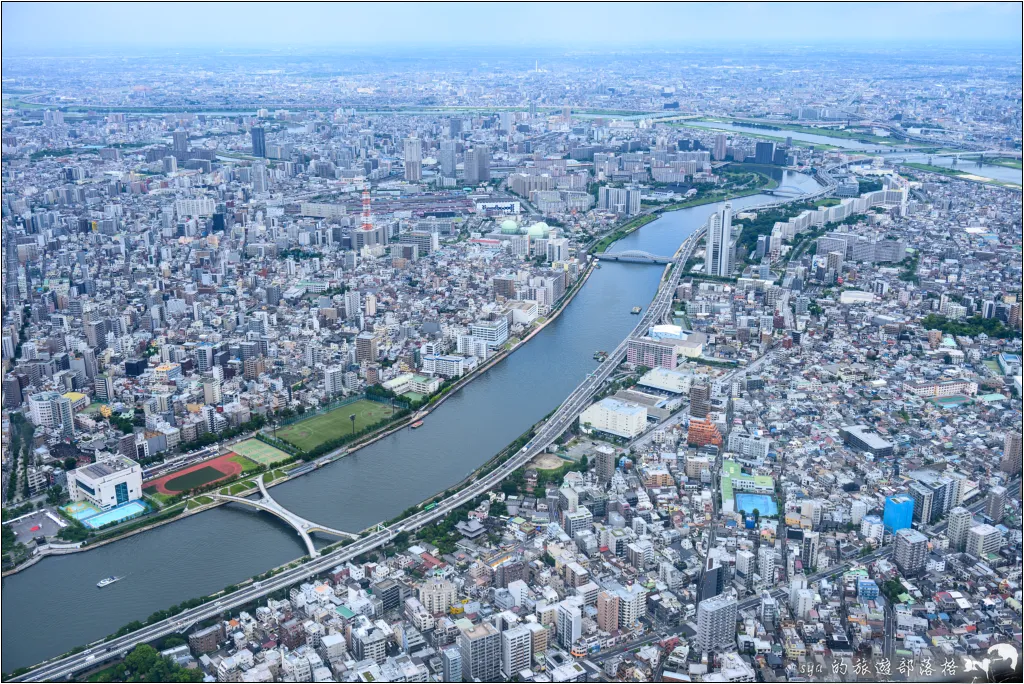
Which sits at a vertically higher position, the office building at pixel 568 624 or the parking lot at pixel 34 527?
the office building at pixel 568 624

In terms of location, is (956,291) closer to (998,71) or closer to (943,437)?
(943,437)

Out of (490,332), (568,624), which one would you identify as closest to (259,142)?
(490,332)

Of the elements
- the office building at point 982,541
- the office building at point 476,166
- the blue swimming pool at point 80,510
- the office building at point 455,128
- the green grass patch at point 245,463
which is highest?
the office building at point 455,128

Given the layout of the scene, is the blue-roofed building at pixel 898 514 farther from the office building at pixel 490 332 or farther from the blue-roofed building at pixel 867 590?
the office building at pixel 490 332

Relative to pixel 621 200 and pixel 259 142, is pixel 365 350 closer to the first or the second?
pixel 621 200

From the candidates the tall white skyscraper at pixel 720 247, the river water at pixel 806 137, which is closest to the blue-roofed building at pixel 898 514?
the tall white skyscraper at pixel 720 247

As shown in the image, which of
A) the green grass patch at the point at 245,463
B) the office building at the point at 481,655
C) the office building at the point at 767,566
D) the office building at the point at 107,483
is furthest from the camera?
the green grass patch at the point at 245,463
